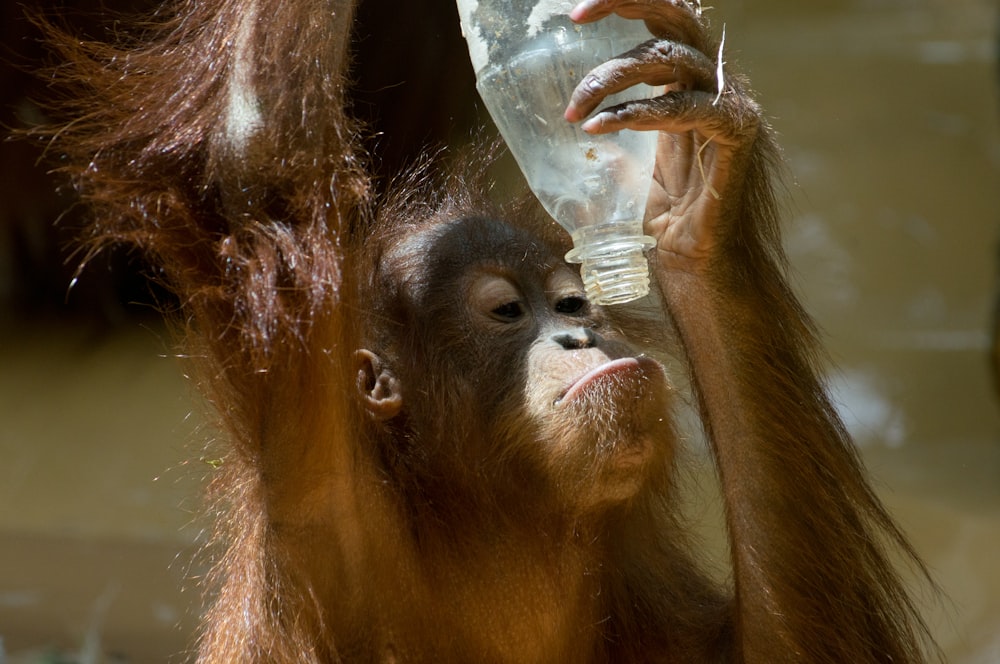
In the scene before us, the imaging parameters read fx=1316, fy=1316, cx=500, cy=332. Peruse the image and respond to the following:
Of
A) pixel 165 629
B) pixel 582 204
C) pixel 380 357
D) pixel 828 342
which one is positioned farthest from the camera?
pixel 828 342

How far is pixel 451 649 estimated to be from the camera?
384cm

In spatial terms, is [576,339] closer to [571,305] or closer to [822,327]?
[571,305]

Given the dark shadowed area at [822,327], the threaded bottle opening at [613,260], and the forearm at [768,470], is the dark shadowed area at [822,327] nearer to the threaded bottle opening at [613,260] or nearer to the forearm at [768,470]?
the forearm at [768,470]

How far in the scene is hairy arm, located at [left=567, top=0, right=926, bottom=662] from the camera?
12.2 ft

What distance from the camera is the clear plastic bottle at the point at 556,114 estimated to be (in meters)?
3.60

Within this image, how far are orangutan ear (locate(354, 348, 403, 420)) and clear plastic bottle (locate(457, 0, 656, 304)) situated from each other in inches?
26.2

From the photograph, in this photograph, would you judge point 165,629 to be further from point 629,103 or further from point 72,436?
point 629,103

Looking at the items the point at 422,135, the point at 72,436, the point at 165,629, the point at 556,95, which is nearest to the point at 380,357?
the point at 556,95

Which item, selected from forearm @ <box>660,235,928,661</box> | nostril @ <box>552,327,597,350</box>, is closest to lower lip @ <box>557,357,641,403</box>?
nostril @ <box>552,327,597,350</box>

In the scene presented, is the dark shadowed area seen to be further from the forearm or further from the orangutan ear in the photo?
the orangutan ear

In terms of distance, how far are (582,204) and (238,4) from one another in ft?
3.46

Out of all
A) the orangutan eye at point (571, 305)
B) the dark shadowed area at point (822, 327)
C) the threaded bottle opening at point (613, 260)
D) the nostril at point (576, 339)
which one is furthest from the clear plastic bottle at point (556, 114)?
the dark shadowed area at point (822, 327)

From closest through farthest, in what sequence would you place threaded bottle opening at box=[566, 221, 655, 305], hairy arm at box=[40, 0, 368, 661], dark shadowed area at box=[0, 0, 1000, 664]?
1. hairy arm at box=[40, 0, 368, 661]
2. threaded bottle opening at box=[566, 221, 655, 305]
3. dark shadowed area at box=[0, 0, 1000, 664]

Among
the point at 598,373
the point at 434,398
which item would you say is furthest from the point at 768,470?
the point at 434,398
